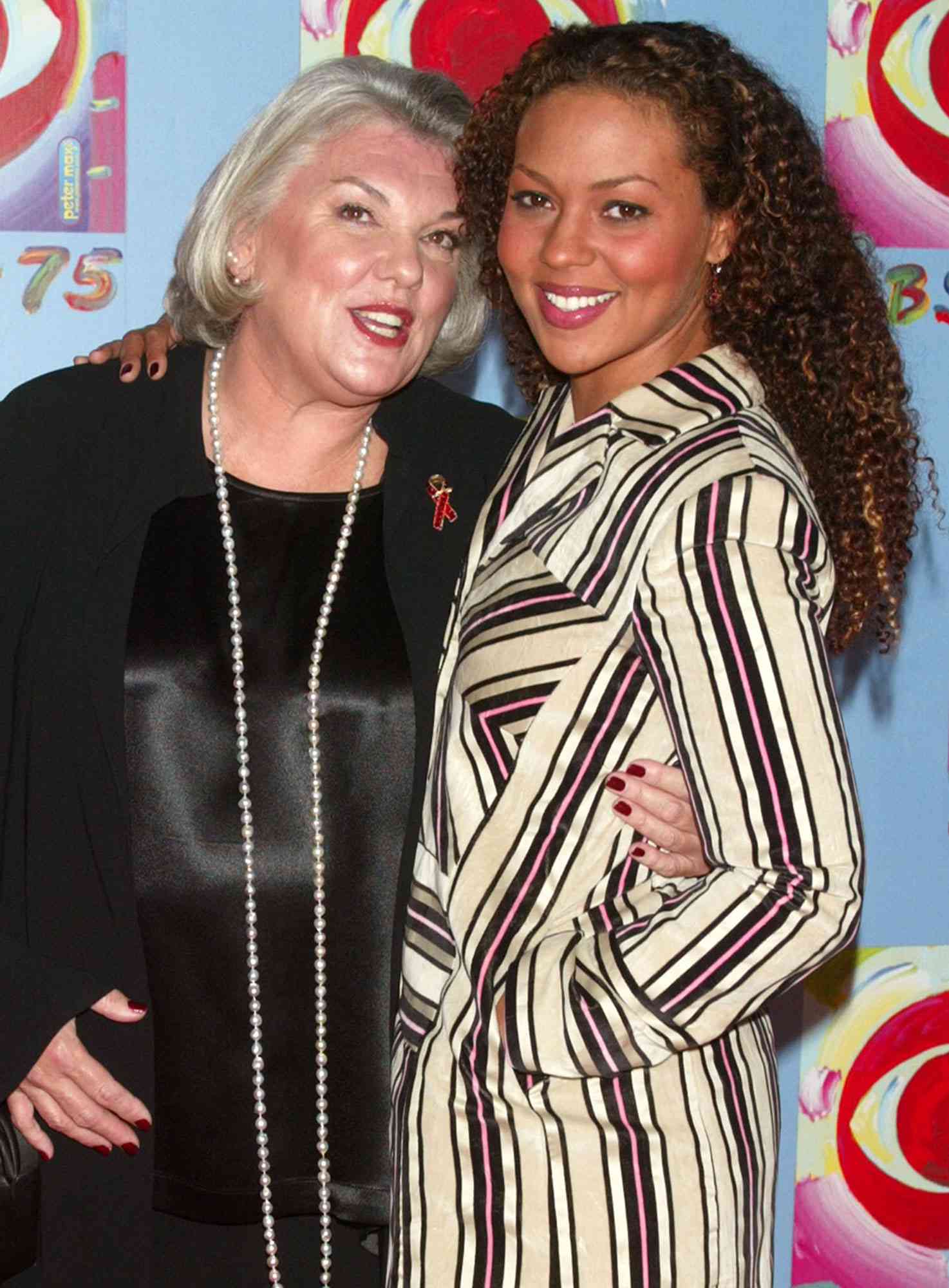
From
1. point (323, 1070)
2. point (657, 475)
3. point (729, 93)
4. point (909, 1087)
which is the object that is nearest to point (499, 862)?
Result: point (657, 475)

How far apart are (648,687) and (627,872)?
0.61 ft

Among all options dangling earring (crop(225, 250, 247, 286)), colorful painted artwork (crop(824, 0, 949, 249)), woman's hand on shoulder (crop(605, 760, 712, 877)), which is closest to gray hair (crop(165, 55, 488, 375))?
dangling earring (crop(225, 250, 247, 286))

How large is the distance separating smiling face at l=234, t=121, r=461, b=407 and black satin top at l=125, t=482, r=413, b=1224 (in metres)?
0.23

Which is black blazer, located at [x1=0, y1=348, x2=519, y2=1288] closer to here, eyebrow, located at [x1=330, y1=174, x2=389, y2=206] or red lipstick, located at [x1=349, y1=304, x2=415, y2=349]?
red lipstick, located at [x1=349, y1=304, x2=415, y2=349]

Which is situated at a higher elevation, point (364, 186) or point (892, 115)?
point (892, 115)

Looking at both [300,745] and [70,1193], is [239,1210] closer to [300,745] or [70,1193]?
[70,1193]

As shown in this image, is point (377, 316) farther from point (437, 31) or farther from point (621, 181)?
point (437, 31)

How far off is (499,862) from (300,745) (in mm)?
437

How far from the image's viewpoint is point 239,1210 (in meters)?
1.87

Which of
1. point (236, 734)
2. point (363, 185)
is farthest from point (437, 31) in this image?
point (236, 734)

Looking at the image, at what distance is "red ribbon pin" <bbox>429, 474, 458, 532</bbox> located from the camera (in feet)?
6.48

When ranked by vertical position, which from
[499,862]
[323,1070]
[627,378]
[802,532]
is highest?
[627,378]

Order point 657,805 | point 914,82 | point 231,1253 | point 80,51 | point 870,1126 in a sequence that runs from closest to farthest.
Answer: point 657,805, point 231,1253, point 80,51, point 914,82, point 870,1126

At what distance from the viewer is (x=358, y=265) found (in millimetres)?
1854
